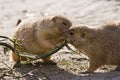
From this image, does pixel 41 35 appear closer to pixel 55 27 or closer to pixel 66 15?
pixel 55 27

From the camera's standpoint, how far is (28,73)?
8.44 meters

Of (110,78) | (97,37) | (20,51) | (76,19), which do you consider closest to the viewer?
(110,78)

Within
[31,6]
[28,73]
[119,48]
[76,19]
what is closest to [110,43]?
[119,48]

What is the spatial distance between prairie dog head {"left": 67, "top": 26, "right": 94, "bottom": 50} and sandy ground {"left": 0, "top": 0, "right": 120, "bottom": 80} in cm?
45

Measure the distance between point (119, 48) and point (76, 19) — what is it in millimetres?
4472

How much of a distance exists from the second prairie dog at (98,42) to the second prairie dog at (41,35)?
40cm

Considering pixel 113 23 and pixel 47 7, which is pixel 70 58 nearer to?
pixel 113 23

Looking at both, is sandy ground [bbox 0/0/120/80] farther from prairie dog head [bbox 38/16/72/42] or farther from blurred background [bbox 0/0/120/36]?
prairie dog head [bbox 38/16/72/42]

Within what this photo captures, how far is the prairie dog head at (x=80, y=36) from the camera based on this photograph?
8.62 m

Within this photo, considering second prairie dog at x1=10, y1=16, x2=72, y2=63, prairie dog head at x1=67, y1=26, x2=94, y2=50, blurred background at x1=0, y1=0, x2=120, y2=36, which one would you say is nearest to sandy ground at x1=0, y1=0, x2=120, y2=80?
blurred background at x1=0, y1=0, x2=120, y2=36

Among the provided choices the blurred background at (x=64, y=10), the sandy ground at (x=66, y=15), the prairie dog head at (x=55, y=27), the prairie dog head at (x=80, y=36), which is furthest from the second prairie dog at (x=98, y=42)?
the blurred background at (x=64, y=10)

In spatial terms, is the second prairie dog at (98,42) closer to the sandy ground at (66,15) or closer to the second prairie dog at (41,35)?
the sandy ground at (66,15)

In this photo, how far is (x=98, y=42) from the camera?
850 cm

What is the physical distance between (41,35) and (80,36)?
2.82 feet
